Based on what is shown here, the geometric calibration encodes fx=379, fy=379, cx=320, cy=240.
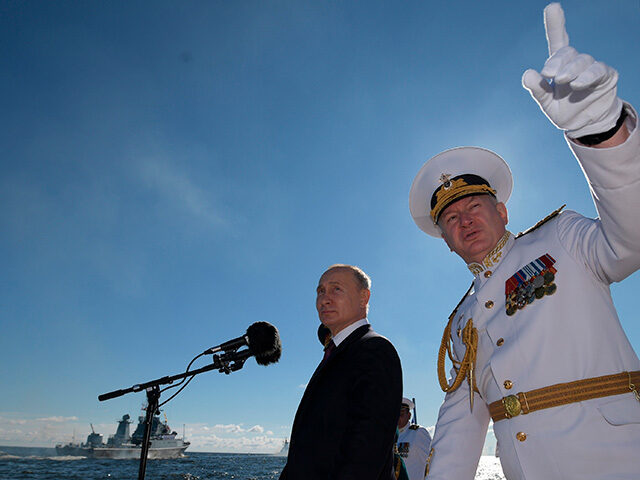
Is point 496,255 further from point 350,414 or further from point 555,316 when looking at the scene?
point 350,414

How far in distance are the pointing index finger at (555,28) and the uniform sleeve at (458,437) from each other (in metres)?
1.67

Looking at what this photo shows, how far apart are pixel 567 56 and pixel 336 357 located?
230 cm

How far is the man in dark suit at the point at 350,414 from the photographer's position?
7.55 feet

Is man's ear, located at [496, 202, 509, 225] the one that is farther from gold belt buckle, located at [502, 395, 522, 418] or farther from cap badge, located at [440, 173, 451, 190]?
gold belt buckle, located at [502, 395, 522, 418]

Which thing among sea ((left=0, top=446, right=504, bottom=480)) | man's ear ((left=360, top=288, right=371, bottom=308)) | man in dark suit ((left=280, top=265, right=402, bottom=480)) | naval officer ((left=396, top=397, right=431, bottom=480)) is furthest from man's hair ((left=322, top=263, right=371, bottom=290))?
sea ((left=0, top=446, right=504, bottom=480))

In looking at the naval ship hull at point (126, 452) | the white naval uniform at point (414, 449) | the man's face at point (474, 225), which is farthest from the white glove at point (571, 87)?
the naval ship hull at point (126, 452)

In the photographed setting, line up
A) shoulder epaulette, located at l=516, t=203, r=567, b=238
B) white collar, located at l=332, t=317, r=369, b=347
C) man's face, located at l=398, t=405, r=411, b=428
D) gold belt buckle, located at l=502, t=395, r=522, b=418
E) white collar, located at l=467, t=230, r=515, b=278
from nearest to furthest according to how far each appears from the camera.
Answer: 1. gold belt buckle, located at l=502, t=395, r=522, b=418
2. shoulder epaulette, located at l=516, t=203, r=567, b=238
3. white collar, located at l=467, t=230, r=515, b=278
4. white collar, located at l=332, t=317, r=369, b=347
5. man's face, located at l=398, t=405, r=411, b=428

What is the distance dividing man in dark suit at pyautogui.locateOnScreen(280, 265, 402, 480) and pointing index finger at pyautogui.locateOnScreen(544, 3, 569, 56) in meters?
2.07

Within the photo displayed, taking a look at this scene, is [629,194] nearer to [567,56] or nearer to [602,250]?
[602,250]

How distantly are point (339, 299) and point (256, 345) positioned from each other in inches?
55.1

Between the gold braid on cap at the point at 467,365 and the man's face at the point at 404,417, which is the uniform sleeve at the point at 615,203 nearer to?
the gold braid on cap at the point at 467,365

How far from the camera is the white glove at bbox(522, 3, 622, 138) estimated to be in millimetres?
1170

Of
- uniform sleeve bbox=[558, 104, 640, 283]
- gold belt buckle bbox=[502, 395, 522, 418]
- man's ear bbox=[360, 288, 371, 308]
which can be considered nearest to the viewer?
uniform sleeve bbox=[558, 104, 640, 283]

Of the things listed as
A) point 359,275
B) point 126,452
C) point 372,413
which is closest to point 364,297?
point 359,275
